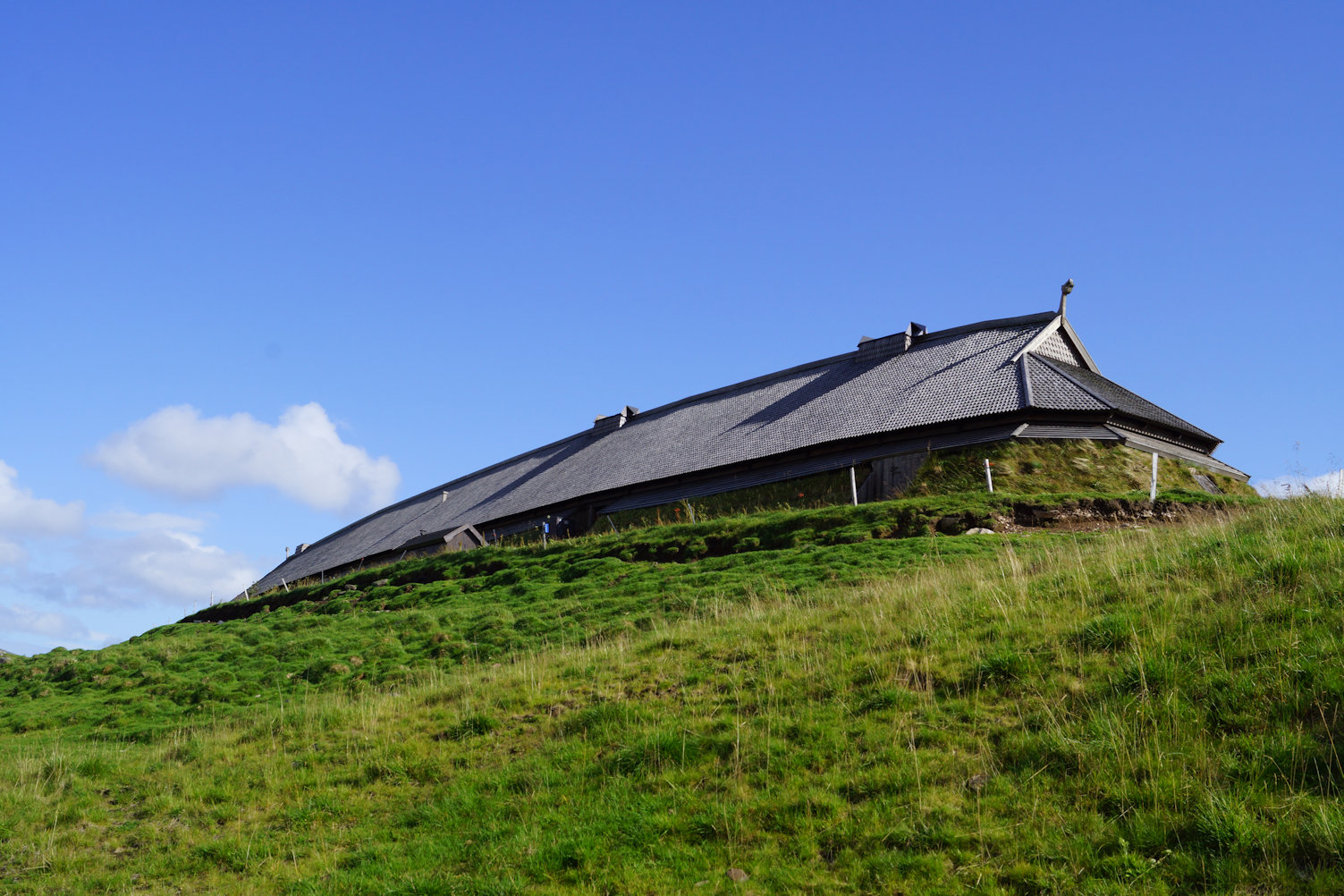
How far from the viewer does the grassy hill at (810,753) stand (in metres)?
7.77

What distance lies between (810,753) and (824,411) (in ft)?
94.2

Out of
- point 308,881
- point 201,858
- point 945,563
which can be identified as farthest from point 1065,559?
point 201,858

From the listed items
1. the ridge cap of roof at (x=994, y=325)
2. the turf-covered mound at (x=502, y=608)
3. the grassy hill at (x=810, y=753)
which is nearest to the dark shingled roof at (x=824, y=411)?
the ridge cap of roof at (x=994, y=325)

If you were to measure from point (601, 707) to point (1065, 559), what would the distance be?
26.9ft

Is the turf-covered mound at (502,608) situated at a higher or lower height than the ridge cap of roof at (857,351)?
lower

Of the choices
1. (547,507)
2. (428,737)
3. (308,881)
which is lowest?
(308,881)

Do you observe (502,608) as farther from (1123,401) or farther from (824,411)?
(1123,401)

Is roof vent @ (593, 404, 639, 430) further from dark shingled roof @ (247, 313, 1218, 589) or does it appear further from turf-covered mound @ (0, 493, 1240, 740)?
turf-covered mound @ (0, 493, 1240, 740)

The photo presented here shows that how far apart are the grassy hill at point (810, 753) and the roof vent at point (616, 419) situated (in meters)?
35.5

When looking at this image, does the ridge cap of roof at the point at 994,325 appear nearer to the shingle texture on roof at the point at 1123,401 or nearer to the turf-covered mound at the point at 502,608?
the shingle texture on roof at the point at 1123,401

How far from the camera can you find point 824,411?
37.7 m

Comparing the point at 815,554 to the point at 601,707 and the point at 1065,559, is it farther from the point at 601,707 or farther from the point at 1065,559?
the point at 601,707

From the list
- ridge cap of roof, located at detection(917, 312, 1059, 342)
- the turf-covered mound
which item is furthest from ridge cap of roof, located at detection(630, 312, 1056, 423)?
the turf-covered mound

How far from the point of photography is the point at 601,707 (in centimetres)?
1214
